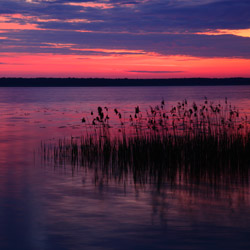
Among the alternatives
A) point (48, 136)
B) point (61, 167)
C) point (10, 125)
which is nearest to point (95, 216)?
point (61, 167)

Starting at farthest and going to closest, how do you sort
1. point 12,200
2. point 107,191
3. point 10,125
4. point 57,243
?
1. point 10,125
2. point 107,191
3. point 12,200
4. point 57,243

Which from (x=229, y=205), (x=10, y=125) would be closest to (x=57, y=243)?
(x=229, y=205)

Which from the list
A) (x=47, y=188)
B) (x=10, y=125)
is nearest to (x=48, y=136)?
(x=10, y=125)

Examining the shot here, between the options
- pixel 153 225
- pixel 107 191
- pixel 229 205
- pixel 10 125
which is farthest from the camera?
pixel 10 125

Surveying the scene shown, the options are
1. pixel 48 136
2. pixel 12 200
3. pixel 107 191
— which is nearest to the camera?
pixel 12 200

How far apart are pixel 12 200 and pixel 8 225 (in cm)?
241

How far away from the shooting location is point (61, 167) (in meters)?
16.0

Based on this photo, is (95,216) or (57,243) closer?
(57,243)

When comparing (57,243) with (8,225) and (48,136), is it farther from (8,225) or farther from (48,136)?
(48,136)

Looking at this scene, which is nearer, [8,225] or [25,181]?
[8,225]

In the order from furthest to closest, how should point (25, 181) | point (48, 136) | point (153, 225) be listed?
point (48, 136)
point (25, 181)
point (153, 225)

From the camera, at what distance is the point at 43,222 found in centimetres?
971

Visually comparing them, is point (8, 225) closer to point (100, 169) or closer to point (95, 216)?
point (95, 216)

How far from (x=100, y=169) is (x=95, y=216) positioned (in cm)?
522
